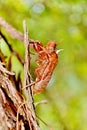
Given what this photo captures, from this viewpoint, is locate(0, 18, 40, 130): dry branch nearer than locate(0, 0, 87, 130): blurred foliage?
Yes

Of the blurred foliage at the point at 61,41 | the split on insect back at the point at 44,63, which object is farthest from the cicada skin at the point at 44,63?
the blurred foliage at the point at 61,41

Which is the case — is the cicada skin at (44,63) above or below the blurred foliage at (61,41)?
above

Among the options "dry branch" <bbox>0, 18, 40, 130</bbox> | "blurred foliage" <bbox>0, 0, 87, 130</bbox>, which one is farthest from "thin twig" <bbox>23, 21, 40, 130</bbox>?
"blurred foliage" <bbox>0, 0, 87, 130</bbox>

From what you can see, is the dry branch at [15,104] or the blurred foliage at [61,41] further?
the blurred foliage at [61,41]

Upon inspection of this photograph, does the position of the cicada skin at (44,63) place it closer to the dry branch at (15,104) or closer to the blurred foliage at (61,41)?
the dry branch at (15,104)

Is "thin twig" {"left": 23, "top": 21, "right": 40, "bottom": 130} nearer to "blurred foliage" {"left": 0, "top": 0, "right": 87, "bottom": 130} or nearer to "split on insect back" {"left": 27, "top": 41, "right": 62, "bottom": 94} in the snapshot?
"split on insect back" {"left": 27, "top": 41, "right": 62, "bottom": 94}

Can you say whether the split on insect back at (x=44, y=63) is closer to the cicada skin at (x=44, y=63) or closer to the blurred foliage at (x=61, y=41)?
the cicada skin at (x=44, y=63)

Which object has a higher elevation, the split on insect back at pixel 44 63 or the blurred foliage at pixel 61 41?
the split on insect back at pixel 44 63
